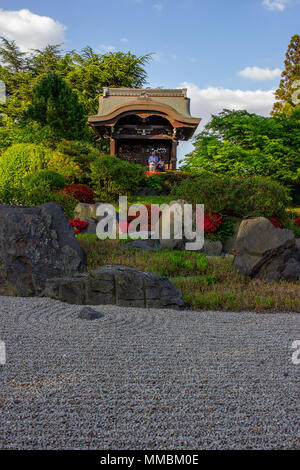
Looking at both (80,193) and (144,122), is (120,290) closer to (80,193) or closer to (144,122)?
(80,193)

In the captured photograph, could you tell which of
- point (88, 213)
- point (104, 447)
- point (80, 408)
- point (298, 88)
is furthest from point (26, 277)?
point (298, 88)

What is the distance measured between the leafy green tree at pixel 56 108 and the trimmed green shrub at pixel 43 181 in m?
5.49

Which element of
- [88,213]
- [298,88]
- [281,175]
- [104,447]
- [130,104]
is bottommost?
[104,447]

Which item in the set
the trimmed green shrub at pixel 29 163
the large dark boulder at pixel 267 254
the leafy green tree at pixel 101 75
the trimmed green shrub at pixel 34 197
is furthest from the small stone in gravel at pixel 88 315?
the leafy green tree at pixel 101 75

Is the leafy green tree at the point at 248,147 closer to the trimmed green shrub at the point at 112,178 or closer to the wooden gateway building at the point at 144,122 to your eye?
the trimmed green shrub at the point at 112,178

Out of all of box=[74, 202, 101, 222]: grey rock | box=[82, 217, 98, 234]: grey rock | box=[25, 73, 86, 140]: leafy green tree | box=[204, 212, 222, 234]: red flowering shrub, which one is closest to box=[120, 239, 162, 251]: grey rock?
box=[204, 212, 222, 234]: red flowering shrub

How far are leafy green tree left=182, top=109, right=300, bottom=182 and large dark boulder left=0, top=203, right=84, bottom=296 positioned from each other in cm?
766

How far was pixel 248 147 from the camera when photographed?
12.8m

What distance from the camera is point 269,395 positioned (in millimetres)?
2148

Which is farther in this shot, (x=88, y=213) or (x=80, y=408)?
(x=88, y=213)

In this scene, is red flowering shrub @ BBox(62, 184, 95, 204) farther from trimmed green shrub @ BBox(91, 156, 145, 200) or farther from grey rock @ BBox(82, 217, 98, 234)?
grey rock @ BBox(82, 217, 98, 234)

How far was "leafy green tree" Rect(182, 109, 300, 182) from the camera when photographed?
11.8 meters

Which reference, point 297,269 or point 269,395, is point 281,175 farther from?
point 269,395

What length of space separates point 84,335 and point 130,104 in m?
14.2
